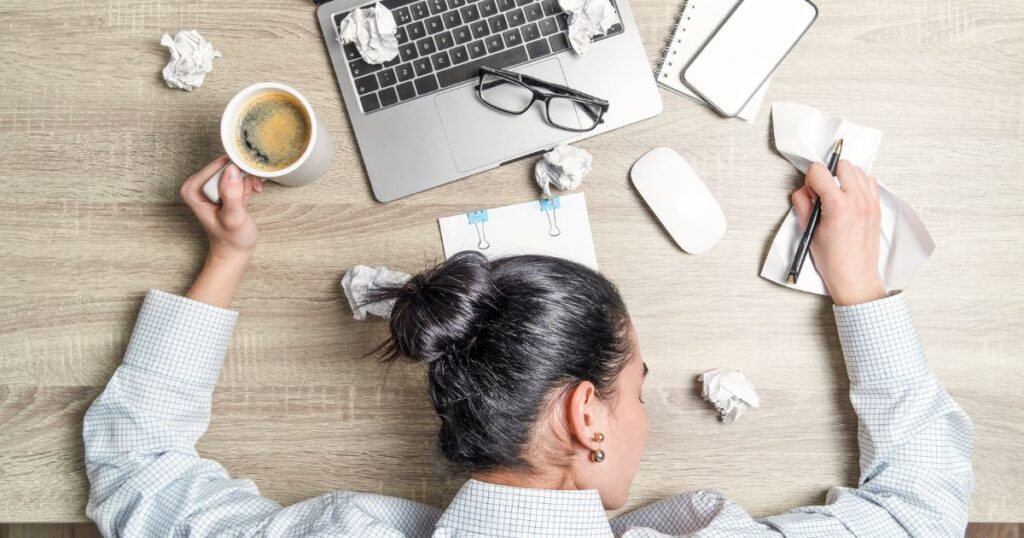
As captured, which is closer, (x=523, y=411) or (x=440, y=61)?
(x=523, y=411)

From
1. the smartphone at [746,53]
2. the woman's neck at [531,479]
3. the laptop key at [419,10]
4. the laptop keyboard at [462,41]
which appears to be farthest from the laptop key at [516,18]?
the woman's neck at [531,479]

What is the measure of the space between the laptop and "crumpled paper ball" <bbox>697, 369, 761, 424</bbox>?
0.34 m

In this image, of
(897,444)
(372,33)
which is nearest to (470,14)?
(372,33)

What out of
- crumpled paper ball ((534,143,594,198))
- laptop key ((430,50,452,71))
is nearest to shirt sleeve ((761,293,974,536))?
crumpled paper ball ((534,143,594,198))

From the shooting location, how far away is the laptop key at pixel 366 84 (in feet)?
2.98

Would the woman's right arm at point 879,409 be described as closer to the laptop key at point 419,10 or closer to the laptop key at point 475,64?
the laptop key at point 475,64

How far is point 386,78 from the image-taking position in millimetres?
907

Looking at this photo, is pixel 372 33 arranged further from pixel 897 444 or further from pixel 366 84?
pixel 897 444

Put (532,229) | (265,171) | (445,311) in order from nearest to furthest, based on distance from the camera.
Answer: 1. (445,311)
2. (265,171)
3. (532,229)

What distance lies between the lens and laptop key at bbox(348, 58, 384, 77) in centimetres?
91

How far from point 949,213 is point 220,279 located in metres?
0.93

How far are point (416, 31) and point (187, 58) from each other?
0.29 meters

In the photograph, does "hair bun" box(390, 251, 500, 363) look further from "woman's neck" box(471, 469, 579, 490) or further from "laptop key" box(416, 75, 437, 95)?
"laptop key" box(416, 75, 437, 95)

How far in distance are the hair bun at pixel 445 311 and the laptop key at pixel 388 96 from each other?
299 mm
